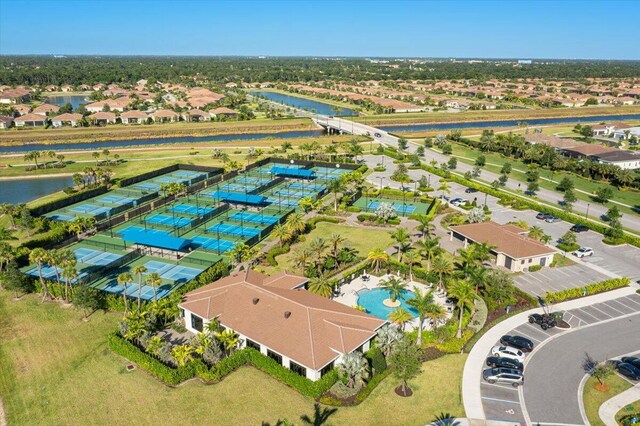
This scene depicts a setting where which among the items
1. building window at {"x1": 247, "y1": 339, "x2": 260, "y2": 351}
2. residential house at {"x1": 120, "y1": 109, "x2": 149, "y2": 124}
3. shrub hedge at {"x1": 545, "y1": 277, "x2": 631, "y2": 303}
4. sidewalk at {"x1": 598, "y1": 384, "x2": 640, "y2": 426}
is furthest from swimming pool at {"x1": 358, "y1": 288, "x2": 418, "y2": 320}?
residential house at {"x1": 120, "y1": 109, "x2": 149, "y2": 124}

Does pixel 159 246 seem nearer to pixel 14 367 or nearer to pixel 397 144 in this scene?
pixel 14 367

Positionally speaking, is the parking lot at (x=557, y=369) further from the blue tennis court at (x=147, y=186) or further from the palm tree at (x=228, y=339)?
the blue tennis court at (x=147, y=186)

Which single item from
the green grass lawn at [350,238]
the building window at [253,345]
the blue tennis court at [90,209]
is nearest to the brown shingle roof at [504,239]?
the green grass lawn at [350,238]

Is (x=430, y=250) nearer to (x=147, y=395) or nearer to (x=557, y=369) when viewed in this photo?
(x=557, y=369)

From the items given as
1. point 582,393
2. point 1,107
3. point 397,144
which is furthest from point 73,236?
point 1,107

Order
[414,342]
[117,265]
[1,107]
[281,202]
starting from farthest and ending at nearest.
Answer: [1,107], [281,202], [117,265], [414,342]

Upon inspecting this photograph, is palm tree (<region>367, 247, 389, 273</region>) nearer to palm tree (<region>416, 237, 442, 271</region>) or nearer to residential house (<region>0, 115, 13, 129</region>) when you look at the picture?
palm tree (<region>416, 237, 442, 271</region>)
